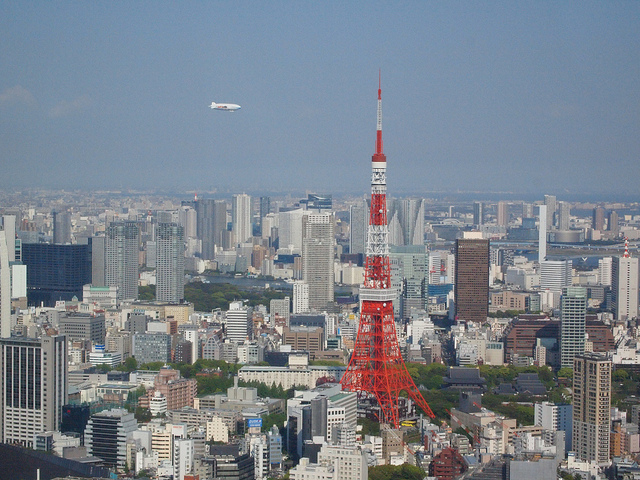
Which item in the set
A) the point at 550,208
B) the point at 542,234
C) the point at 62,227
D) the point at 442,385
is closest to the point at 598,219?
the point at 550,208

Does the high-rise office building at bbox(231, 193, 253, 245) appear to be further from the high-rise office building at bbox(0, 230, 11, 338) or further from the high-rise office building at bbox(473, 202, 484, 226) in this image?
the high-rise office building at bbox(0, 230, 11, 338)

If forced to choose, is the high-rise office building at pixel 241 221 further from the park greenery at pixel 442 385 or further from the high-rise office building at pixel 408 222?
the park greenery at pixel 442 385

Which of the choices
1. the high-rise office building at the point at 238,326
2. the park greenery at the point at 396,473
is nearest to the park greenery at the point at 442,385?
the park greenery at the point at 396,473

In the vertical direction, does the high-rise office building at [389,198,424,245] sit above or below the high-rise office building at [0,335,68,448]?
above

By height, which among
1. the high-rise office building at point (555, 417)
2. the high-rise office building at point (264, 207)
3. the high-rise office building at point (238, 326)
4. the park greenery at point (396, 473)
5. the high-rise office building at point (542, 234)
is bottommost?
the park greenery at point (396, 473)

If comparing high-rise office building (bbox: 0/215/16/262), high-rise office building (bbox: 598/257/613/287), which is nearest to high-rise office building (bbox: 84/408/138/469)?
high-rise office building (bbox: 0/215/16/262)

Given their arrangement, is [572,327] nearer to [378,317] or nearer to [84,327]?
[378,317]

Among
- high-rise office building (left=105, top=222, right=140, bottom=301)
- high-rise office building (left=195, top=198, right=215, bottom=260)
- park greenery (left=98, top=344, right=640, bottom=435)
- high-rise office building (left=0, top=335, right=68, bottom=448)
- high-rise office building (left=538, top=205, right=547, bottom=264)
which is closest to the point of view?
high-rise office building (left=0, top=335, right=68, bottom=448)
